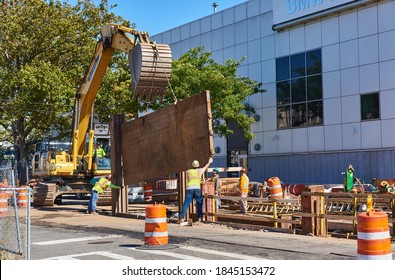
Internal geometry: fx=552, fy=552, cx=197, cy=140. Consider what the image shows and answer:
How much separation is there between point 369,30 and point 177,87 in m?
12.4

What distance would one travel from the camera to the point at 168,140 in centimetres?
1555

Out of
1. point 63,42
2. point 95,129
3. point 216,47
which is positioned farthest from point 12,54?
point 216,47

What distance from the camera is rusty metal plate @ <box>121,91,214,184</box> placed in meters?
13.7

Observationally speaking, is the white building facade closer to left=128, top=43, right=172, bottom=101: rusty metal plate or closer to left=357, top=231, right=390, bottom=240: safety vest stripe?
left=128, top=43, right=172, bottom=101: rusty metal plate

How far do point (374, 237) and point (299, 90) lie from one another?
31.7 m

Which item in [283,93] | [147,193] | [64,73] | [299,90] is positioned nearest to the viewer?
[147,193]

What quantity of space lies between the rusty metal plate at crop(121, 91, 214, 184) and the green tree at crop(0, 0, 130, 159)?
17.9 m

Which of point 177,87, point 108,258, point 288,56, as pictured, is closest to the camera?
point 108,258

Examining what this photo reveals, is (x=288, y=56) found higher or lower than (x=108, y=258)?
higher

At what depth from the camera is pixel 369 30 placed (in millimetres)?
34000

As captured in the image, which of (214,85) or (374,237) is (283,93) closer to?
(214,85)

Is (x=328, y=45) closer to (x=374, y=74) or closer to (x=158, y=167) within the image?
(x=374, y=74)

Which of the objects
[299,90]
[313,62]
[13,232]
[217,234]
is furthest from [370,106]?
[13,232]

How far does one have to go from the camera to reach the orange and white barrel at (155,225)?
1092cm
